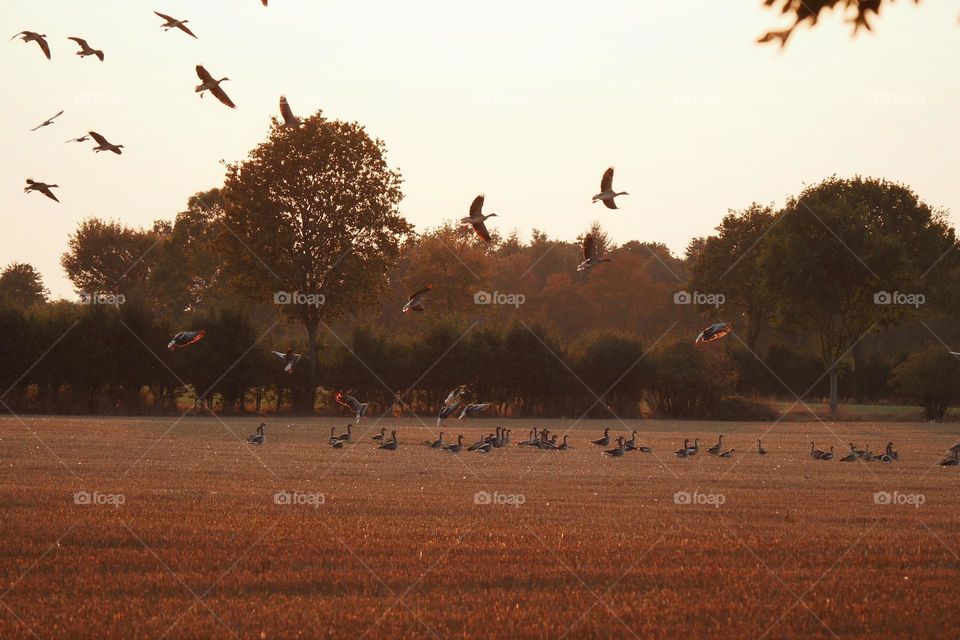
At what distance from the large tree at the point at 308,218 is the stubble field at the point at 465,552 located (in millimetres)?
44034

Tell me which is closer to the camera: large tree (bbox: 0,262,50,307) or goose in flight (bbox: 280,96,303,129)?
goose in flight (bbox: 280,96,303,129)

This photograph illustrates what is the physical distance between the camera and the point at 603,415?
249 feet

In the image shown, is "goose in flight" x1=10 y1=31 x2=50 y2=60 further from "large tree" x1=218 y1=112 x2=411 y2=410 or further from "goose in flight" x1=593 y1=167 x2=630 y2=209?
"large tree" x1=218 y1=112 x2=411 y2=410

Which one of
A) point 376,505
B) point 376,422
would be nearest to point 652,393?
point 376,422

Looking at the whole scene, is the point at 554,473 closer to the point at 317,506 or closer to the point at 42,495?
the point at 317,506

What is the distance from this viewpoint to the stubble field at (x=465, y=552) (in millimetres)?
12219

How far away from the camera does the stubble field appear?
12.2 meters

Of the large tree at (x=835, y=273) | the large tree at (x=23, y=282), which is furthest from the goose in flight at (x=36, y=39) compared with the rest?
the large tree at (x=23, y=282)

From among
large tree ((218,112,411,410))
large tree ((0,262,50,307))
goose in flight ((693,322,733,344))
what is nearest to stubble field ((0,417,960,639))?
goose in flight ((693,322,733,344))

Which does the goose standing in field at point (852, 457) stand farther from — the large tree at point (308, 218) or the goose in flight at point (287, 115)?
the large tree at point (308, 218)

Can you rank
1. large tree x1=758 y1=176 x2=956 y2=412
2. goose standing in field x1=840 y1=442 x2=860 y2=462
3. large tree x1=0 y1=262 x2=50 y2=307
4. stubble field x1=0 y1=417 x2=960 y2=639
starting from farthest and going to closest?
1. large tree x1=0 y1=262 x2=50 y2=307
2. large tree x1=758 y1=176 x2=956 y2=412
3. goose standing in field x1=840 y1=442 x2=860 y2=462
4. stubble field x1=0 y1=417 x2=960 y2=639

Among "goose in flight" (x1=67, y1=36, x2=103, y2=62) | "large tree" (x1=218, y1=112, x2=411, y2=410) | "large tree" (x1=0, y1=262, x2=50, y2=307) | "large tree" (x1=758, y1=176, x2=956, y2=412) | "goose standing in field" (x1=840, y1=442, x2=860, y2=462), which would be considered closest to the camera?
"goose in flight" (x1=67, y1=36, x2=103, y2=62)

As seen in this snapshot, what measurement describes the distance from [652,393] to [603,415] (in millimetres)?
5286

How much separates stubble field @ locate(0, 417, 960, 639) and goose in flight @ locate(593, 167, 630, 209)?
6260 millimetres
